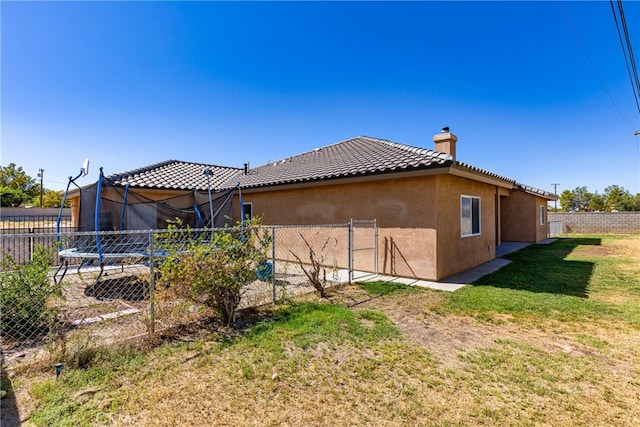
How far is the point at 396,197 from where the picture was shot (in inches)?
316

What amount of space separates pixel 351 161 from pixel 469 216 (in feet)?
13.4

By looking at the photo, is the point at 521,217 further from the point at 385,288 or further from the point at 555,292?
the point at 385,288

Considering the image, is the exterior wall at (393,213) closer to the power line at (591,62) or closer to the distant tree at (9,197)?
the power line at (591,62)

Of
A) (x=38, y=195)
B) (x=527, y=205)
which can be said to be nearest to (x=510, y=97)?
(x=527, y=205)

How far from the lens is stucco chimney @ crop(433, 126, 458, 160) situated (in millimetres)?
10055

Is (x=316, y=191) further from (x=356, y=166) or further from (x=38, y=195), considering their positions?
(x=38, y=195)

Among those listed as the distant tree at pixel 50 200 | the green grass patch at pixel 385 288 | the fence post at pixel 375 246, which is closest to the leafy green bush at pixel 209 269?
the green grass patch at pixel 385 288

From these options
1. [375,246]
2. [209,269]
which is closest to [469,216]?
[375,246]

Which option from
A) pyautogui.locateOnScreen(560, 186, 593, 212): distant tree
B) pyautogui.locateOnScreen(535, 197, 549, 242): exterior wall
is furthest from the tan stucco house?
pyautogui.locateOnScreen(560, 186, 593, 212): distant tree

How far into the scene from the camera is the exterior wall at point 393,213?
752 centimetres

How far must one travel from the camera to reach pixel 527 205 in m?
17.5

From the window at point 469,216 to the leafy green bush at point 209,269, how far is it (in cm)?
661

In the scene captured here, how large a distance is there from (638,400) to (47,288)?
684 cm

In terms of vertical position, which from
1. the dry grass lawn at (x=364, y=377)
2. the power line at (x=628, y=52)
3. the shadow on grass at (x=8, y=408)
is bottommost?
the dry grass lawn at (x=364, y=377)
